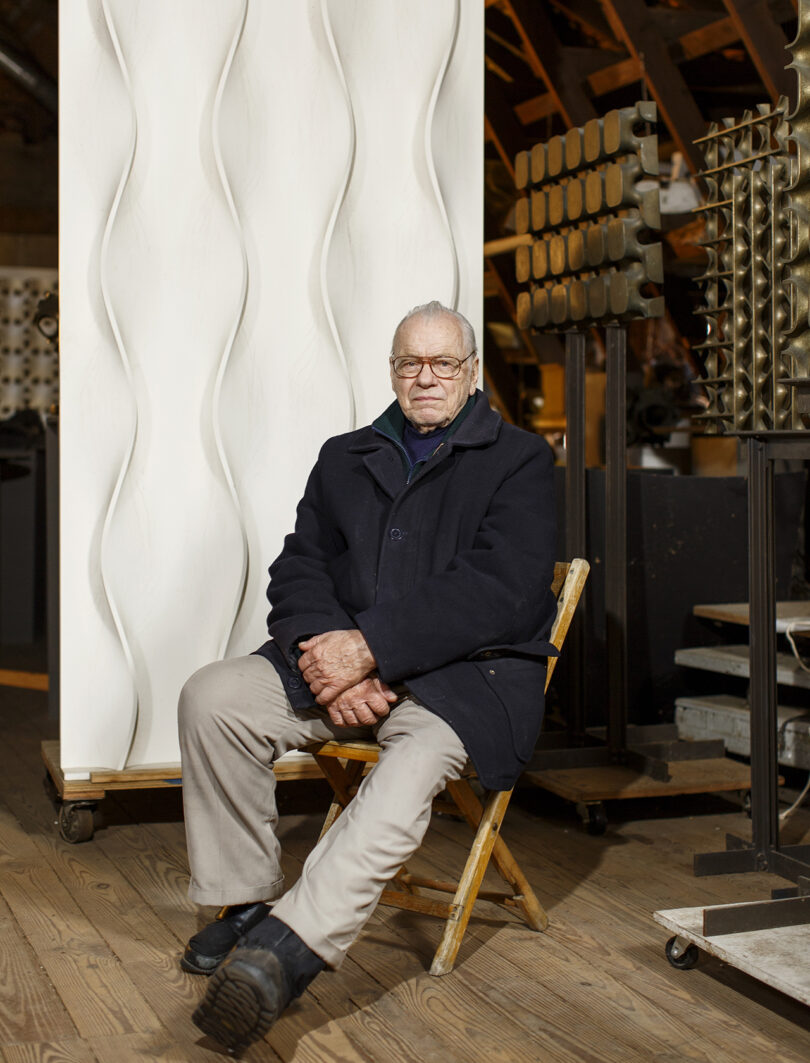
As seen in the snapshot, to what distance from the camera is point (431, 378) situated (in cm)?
254

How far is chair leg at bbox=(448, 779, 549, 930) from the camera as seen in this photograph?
94.7 inches

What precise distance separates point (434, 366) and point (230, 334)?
837 mm

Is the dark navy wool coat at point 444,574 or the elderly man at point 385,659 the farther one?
the dark navy wool coat at point 444,574

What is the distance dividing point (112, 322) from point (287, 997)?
1.81m

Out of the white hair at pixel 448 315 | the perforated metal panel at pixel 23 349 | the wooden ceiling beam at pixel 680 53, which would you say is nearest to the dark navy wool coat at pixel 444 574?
the white hair at pixel 448 315

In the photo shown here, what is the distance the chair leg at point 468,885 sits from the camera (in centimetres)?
229

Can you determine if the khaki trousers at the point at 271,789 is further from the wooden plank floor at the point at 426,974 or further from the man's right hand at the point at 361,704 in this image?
the wooden plank floor at the point at 426,974

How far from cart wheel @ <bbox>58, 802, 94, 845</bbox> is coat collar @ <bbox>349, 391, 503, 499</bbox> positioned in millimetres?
1230

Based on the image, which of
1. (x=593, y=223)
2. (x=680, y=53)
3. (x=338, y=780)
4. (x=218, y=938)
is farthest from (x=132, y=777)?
(x=680, y=53)

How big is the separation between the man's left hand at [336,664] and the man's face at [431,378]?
498 millimetres

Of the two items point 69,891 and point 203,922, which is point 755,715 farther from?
point 69,891

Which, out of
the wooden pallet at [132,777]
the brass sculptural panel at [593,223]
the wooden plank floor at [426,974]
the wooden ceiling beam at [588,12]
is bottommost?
the wooden plank floor at [426,974]

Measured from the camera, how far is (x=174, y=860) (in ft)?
9.83

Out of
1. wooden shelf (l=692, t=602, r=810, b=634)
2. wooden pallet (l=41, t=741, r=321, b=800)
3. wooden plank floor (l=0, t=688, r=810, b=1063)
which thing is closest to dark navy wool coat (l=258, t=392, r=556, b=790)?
wooden plank floor (l=0, t=688, r=810, b=1063)
